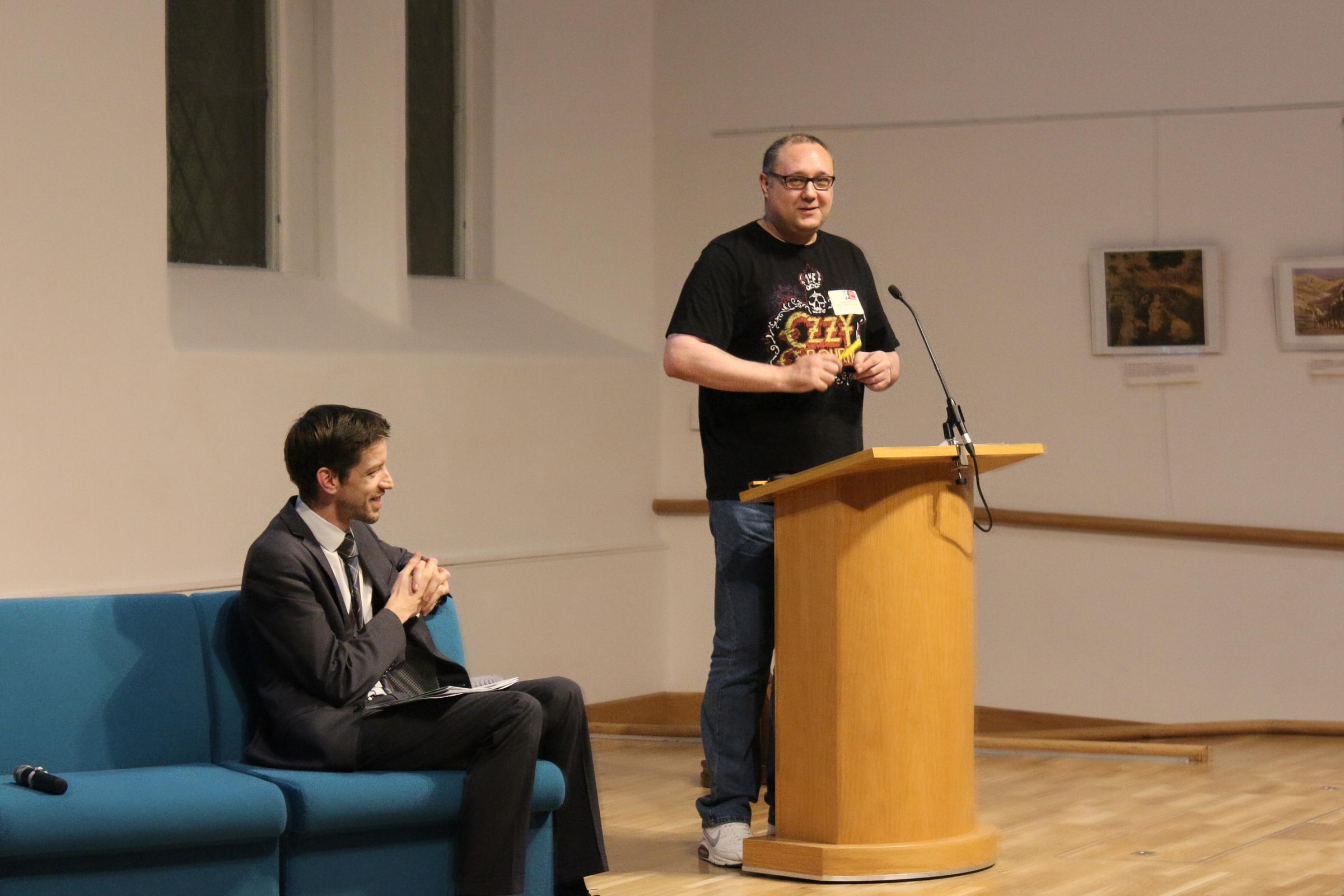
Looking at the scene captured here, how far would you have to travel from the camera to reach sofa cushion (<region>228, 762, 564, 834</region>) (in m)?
3.29

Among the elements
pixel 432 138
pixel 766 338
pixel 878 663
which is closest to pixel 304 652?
pixel 878 663

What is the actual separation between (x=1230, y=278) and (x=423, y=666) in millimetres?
3688

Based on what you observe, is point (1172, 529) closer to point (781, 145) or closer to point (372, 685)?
point (781, 145)

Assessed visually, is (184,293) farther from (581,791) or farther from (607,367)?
(581,791)

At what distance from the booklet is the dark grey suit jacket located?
0.03 m

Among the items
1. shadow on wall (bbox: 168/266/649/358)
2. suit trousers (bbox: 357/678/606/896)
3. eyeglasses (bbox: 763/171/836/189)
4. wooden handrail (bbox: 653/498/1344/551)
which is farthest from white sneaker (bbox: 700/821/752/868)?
wooden handrail (bbox: 653/498/1344/551)

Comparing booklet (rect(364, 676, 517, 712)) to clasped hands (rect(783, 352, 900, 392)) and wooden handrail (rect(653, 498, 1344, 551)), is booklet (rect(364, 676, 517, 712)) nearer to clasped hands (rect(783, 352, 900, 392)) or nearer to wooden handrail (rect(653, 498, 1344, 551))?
clasped hands (rect(783, 352, 900, 392))

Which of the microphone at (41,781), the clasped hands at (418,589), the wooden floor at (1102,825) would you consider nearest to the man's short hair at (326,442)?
the clasped hands at (418,589)

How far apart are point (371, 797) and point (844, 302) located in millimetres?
1611

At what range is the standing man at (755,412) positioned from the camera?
4.14 metres

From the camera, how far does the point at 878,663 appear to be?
12.8ft

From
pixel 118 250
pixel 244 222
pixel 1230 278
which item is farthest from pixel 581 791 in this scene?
pixel 1230 278

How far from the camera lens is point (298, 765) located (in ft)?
11.3

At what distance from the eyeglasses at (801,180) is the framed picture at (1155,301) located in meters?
2.50
